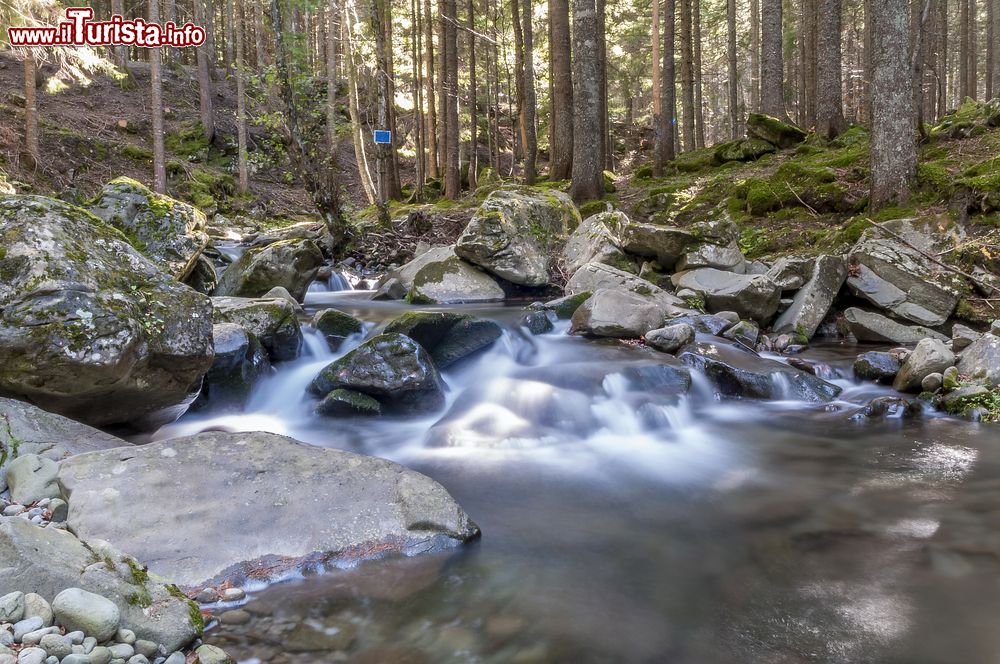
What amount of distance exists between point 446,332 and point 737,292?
446 centimetres

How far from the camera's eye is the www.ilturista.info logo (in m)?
15.4

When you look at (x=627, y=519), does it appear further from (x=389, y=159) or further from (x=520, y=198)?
(x=389, y=159)

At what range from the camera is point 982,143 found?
1262cm

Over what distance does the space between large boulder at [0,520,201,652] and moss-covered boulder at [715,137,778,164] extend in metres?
16.9

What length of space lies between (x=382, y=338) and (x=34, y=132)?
15.8 m

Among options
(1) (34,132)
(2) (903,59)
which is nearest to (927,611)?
(2) (903,59)

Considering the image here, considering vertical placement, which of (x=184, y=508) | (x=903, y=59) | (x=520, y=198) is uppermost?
(x=903, y=59)

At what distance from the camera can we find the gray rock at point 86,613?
2.61 m

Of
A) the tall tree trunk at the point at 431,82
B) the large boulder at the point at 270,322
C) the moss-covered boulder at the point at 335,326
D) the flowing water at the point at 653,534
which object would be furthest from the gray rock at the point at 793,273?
the tall tree trunk at the point at 431,82

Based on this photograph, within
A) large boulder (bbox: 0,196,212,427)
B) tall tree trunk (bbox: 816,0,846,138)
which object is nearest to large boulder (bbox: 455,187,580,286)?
large boulder (bbox: 0,196,212,427)

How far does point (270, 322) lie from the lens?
7.97 m

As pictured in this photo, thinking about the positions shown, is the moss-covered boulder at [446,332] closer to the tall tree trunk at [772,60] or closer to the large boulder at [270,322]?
the large boulder at [270,322]

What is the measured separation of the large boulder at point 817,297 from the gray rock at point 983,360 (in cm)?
221

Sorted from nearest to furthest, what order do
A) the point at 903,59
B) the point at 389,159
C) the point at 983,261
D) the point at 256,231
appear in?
the point at 983,261 → the point at 903,59 → the point at 256,231 → the point at 389,159
